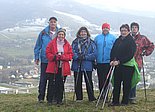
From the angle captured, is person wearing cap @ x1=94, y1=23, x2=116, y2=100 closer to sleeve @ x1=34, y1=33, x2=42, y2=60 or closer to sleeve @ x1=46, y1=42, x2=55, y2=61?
sleeve @ x1=46, y1=42, x2=55, y2=61

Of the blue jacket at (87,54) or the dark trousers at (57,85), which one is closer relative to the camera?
the dark trousers at (57,85)

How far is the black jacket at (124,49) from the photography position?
9.38m

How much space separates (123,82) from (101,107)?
96cm

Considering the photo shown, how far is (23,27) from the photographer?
92.1 m

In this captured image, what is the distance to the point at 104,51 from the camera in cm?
1003

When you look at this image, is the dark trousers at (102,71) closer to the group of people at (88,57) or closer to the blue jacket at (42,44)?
the group of people at (88,57)

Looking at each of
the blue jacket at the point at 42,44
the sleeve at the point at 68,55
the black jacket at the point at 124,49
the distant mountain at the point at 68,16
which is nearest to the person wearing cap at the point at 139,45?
the black jacket at the point at 124,49

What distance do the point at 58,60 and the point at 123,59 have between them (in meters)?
1.76

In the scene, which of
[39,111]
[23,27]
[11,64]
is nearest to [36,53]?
[39,111]

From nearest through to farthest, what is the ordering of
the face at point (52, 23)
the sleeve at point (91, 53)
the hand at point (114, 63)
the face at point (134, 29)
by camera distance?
the hand at point (114, 63), the sleeve at point (91, 53), the face at point (52, 23), the face at point (134, 29)

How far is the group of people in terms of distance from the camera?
9.52 meters

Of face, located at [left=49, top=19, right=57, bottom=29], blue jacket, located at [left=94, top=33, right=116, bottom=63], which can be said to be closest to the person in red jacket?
face, located at [left=49, top=19, right=57, bottom=29]

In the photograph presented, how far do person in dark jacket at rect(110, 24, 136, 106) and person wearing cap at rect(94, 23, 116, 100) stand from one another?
1.46ft

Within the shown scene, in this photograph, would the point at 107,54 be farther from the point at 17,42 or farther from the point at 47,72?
the point at 17,42
